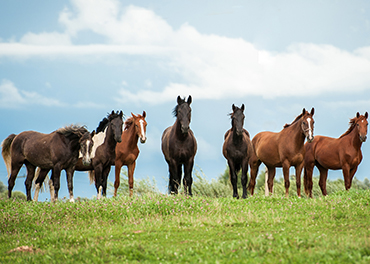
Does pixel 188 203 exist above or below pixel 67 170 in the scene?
below

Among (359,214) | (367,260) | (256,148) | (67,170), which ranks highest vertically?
(256,148)

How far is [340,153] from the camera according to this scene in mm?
16625

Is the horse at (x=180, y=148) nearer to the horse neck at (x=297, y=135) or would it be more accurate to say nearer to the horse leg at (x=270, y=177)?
the horse neck at (x=297, y=135)

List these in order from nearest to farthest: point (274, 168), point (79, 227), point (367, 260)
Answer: point (367, 260)
point (79, 227)
point (274, 168)

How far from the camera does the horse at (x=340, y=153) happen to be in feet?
53.3

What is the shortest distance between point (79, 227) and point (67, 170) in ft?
14.2

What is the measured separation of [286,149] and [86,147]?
7.36 meters

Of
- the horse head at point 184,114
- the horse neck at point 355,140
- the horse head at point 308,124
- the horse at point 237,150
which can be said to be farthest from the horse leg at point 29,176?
the horse neck at point 355,140

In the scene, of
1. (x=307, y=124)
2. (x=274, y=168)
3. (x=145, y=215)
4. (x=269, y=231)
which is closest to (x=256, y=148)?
(x=274, y=168)

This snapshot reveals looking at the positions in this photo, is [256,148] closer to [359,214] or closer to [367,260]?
[359,214]

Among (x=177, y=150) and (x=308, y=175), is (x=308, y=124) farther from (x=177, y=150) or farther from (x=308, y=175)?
(x=177, y=150)

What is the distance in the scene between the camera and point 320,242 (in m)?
7.29

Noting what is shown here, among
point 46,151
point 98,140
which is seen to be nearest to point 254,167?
point 98,140

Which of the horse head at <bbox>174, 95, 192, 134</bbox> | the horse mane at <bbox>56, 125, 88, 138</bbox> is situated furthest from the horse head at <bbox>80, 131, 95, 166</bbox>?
the horse head at <bbox>174, 95, 192, 134</bbox>
